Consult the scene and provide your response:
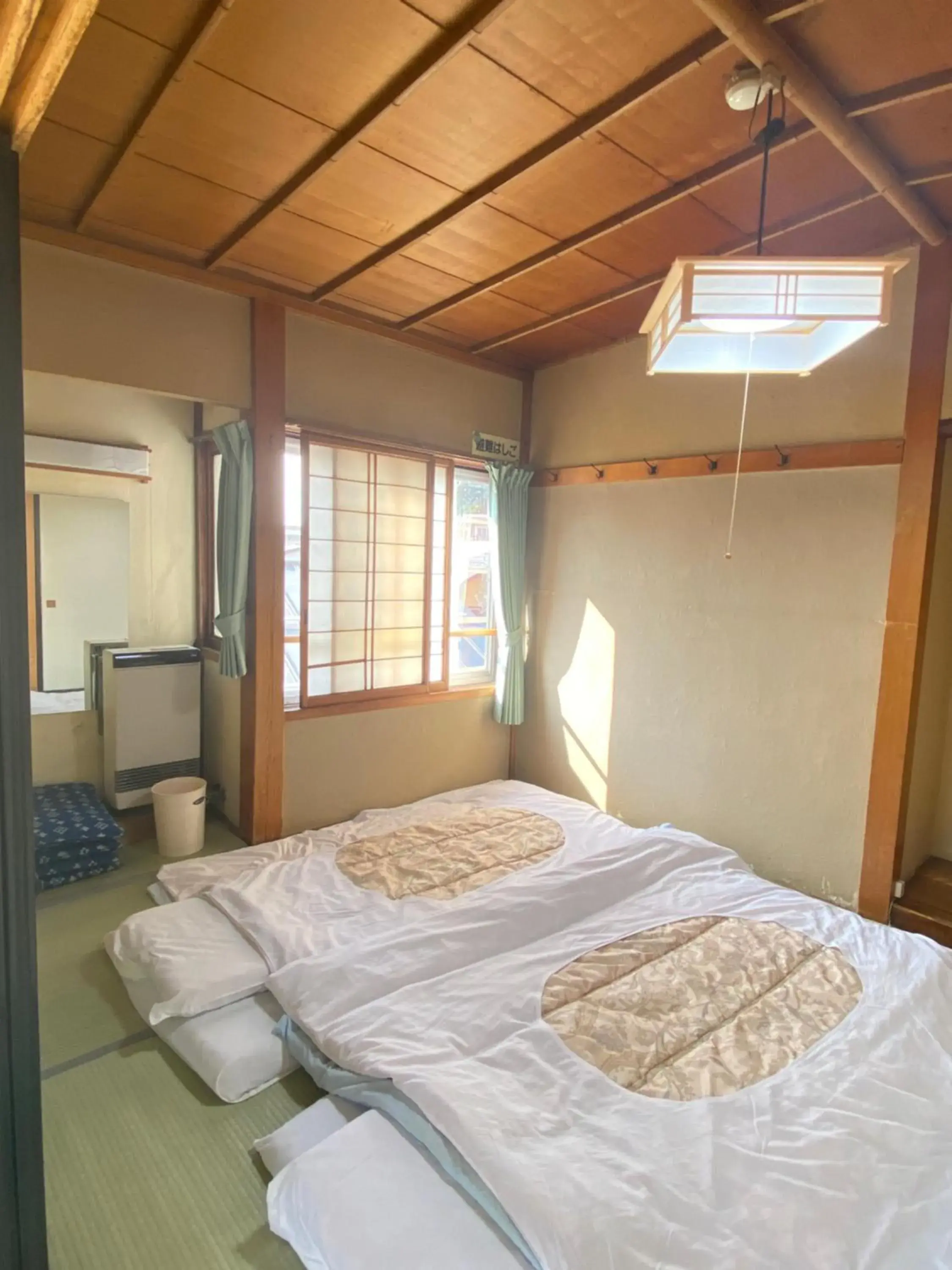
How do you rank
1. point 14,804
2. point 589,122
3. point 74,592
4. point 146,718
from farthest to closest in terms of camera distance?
point 74,592
point 146,718
point 589,122
point 14,804

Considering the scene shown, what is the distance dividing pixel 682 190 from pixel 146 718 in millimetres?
3356

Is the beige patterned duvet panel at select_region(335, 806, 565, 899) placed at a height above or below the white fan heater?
below

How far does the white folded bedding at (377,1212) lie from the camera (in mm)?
1309

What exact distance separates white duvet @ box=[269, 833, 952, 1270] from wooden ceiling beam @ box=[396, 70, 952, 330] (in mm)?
2533

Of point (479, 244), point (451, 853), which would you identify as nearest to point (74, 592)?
point (451, 853)

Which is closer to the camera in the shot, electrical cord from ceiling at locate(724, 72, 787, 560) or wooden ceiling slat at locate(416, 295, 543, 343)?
electrical cord from ceiling at locate(724, 72, 787, 560)

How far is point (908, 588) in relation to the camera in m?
2.70

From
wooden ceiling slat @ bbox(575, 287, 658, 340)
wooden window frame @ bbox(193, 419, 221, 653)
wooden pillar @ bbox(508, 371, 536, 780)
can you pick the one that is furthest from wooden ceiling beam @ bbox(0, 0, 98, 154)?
wooden pillar @ bbox(508, 371, 536, 780)

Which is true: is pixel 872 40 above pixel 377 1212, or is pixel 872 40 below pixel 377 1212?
above

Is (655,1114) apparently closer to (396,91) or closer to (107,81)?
(396,91)

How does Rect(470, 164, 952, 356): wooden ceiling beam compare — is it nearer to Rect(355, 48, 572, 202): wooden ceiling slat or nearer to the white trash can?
Rect(355, 48, 572, 202): wooden ceiling slat

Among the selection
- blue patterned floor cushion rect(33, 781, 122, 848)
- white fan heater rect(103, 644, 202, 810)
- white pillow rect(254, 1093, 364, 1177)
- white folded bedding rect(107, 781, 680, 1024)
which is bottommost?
white pillow rect(254, 1093, 364, 1177)

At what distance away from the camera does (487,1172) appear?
1.41 m

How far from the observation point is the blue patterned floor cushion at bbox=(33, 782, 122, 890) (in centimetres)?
293
